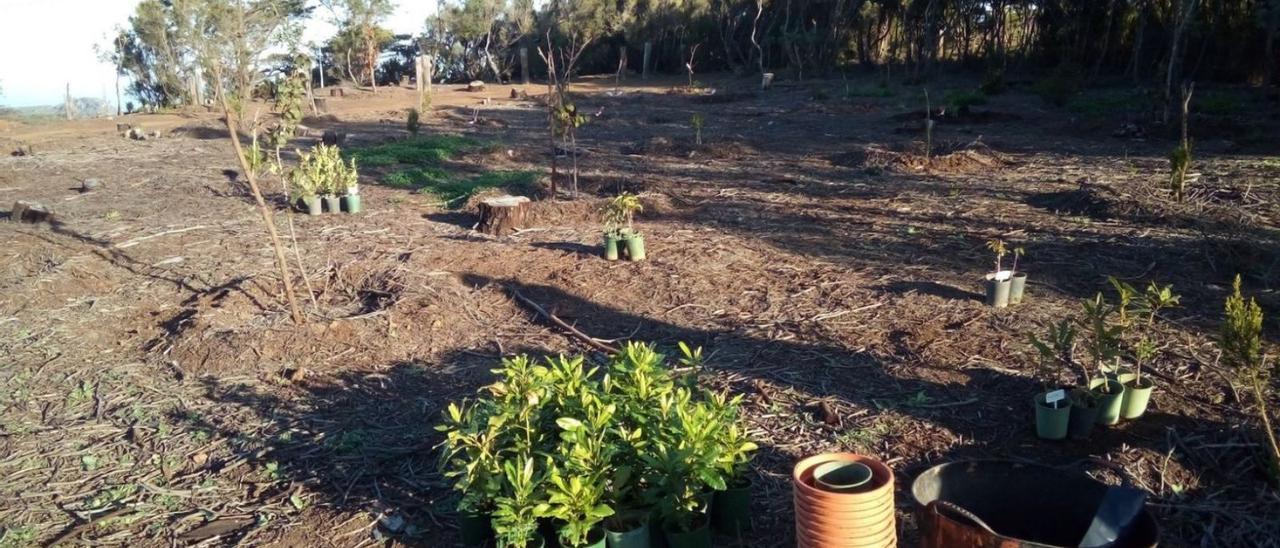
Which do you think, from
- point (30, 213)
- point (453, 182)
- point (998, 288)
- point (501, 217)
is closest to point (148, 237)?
point (30, 213)

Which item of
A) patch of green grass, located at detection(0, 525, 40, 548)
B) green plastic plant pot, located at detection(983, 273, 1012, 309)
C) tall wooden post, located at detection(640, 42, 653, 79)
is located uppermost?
tall wooden post, located at detection(640, 42, 653, 79)

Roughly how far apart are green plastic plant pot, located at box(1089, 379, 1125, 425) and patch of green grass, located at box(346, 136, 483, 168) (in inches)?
428

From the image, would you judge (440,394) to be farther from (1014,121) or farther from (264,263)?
(1014,121)

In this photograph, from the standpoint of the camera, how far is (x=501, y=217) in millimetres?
Answer: 7938

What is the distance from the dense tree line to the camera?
19094 mm

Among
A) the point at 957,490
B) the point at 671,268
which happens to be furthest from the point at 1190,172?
the point at 957,490

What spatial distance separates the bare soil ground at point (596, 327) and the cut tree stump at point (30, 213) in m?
0.22

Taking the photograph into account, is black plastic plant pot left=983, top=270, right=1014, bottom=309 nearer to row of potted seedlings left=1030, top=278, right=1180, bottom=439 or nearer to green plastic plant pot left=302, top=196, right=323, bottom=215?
row of potted seedlings left=1030, top=278, right=1180, bottom=439

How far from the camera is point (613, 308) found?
18.5 ft

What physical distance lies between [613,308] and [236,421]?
2340 mm

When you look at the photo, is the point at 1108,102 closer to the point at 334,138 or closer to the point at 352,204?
the point at 352,204

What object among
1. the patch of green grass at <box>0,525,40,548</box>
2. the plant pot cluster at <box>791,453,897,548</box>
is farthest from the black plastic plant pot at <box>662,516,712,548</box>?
the patch of green grass at <box>0,525,40,548</box>

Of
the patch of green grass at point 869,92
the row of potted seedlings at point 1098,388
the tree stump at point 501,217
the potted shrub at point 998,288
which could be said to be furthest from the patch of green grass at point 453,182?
the patch of green grass at point 869,92

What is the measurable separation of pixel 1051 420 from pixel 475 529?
90.2 inches
